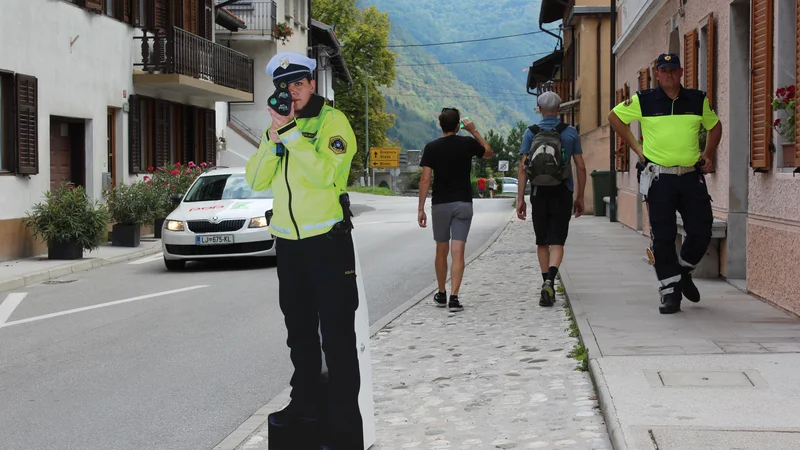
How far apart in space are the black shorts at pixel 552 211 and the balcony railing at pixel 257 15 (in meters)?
35.3

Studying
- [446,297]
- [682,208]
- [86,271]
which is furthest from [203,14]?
[682,208]

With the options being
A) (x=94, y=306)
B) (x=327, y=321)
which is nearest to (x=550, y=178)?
(x=94, y=306)

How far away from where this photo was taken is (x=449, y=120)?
35.3 feet

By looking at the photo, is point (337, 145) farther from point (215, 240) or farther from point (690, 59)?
point (215, 240)

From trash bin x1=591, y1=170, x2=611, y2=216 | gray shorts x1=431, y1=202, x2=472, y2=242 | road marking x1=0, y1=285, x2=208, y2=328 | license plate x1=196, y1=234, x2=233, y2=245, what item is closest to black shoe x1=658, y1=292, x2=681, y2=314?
gray shorts x1=431, y1=202, x2=472, y2=242

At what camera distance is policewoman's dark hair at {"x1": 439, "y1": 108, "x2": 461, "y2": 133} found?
10.7 metres

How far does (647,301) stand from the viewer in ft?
33.6

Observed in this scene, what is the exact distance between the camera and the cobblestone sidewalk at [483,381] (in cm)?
582

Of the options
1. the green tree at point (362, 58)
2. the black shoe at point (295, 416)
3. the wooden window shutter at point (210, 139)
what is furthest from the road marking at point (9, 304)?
the green tree at point (362, 58)

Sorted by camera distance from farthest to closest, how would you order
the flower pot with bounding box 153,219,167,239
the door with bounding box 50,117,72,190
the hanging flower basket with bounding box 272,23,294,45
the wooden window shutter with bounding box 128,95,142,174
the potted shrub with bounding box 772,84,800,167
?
the hanging flower basket with bounding box 272,23,294,45
the wooden window shutter with bounding box 128,95,142,174
the flower pot with bounding box 153,219,167,239
the door with bounding box 50,117,72,190
the potted shrub with bounding box 772,84,800,167

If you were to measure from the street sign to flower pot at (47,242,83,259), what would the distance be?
75392 millimetres

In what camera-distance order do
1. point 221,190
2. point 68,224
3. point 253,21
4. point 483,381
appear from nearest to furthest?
point 483,381
point 221,190
point 68,224
point 253,21

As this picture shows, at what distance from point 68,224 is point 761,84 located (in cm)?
1131

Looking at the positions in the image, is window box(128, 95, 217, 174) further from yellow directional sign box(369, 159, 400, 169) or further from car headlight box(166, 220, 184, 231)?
yellow directional sign box(369, 159, 400, 169)
